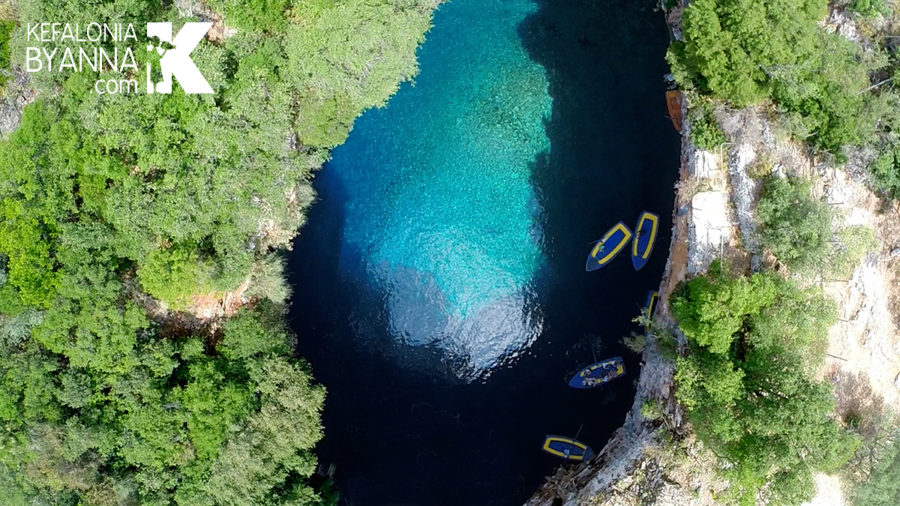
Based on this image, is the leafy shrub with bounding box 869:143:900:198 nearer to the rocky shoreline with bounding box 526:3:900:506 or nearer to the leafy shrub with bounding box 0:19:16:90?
the rocky shoreline with bounding box 526:3:900:506

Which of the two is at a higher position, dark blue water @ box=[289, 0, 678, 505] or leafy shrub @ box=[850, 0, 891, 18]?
leafy shrub @ box=[850, 0, 891, 18]

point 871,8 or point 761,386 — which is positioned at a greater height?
point 871,8

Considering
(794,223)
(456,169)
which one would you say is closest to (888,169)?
(794,223)

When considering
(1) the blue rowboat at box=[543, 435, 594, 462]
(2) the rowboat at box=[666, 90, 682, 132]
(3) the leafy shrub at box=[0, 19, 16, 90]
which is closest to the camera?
(3) the leafy shrub at box=[0, 19, 16, 90]

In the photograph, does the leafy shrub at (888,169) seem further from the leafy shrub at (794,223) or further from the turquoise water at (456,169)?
the turquoise water at (456,169)

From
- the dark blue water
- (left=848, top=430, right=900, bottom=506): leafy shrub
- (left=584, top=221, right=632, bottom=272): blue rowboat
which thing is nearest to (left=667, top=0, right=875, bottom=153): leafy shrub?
the dark blue water

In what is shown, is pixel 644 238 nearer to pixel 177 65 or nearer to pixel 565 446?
pixel 565 446

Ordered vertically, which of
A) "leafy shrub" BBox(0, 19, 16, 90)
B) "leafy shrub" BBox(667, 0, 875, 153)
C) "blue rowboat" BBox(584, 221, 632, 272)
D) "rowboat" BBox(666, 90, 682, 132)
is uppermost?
"leafy shrub" BBox(0, 19, 16, 90)
